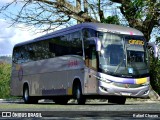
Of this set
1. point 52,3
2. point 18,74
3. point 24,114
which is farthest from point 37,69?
point 24,114

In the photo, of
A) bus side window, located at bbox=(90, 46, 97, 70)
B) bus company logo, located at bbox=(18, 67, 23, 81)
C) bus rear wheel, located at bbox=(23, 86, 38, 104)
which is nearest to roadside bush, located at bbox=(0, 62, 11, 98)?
bus company logo, located at bbox=(18, 67, 23, 81)

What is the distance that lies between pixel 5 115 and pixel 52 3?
76.1ft

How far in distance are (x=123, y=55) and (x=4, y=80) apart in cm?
3544

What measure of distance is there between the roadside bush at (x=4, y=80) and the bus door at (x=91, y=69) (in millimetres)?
30796

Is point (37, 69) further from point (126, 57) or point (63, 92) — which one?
point (126, 57)

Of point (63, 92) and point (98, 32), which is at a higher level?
point (98, 32)

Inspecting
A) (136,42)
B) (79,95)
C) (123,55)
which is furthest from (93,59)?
(136,42)

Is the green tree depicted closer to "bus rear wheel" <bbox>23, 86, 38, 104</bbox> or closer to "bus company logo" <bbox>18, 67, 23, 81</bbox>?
"bus rear wheel" <bbox>23, 86, 38, 104</bbox>

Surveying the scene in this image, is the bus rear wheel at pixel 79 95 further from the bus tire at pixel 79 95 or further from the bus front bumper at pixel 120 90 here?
the bus front bumper at pixel 120 90

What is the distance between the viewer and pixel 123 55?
75.2 feet

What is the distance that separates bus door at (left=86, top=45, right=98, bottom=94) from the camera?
22438 mm

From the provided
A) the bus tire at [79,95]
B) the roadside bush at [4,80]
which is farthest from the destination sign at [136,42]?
the roadside bush at [4,80]

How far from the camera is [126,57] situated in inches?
904

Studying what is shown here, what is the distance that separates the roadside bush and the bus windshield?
3094cm
